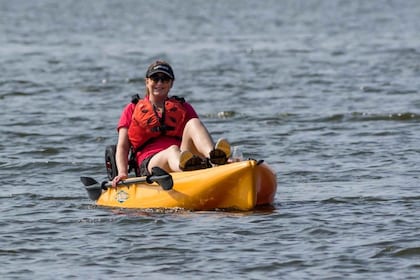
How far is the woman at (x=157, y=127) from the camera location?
35.9 feet

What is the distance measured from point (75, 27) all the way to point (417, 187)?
29.1m

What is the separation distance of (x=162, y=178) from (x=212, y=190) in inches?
17.3

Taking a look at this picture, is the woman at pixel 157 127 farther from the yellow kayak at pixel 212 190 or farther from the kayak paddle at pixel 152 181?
the yellow kayak at pixel 212 190

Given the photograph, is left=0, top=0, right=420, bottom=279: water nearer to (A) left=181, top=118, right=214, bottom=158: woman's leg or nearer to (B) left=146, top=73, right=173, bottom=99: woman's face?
(A) left=181, top=118, right=214, bottom=158: woman's leg

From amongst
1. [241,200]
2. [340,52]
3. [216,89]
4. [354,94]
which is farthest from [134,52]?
[241,200]

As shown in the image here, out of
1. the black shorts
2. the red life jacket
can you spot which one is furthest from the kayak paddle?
the red life jacket

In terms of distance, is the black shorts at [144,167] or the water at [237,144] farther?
the black shorts at [144,167]

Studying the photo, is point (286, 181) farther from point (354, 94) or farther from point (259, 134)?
point (354, 94)

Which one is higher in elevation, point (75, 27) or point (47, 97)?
point (75, 27)

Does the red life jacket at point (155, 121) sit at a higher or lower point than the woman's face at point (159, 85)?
lower

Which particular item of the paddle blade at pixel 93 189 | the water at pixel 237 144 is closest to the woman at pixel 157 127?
the paddle blade at pixel 93 189

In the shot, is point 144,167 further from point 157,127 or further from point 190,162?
point 190,162

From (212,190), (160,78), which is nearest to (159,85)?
(160,78)

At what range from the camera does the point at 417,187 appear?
465 inches
